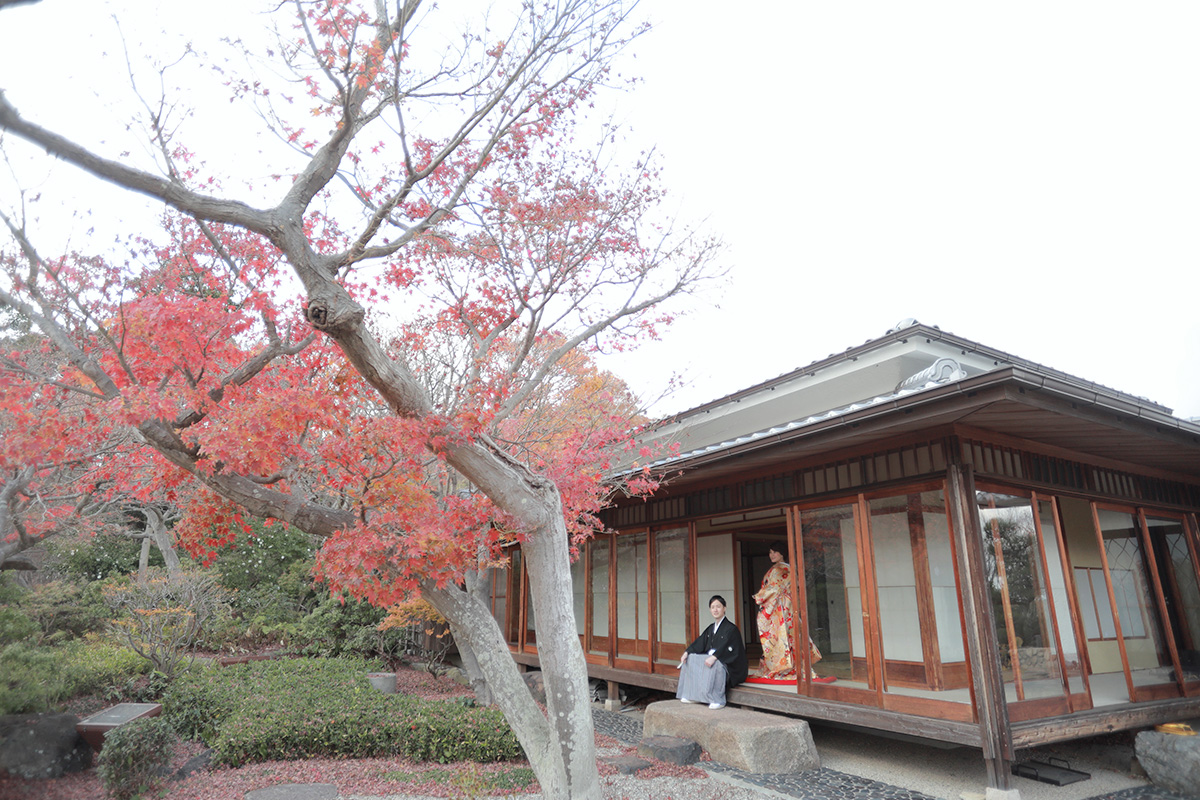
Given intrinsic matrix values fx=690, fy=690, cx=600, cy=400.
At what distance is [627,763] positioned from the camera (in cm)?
579

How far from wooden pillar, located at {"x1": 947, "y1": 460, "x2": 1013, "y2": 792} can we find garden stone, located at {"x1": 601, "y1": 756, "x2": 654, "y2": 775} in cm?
260

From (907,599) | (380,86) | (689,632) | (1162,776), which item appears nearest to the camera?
(380,86)

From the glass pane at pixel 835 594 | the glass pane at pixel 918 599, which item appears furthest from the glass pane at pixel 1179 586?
the glass pane at pixel 835 594

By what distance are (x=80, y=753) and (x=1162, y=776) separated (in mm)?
8630

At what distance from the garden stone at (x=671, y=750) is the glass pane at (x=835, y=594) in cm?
138

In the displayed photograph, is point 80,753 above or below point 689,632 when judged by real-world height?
below

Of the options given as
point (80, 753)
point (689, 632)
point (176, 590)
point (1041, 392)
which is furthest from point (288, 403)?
point (176, 590)

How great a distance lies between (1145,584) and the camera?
688 centimetres

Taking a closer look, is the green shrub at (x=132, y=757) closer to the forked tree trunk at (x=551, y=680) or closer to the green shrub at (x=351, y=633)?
the forked tree trunk at (x=551, y=680)

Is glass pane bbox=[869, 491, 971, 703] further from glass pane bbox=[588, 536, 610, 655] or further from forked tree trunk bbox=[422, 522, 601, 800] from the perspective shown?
glass pane bbox=[588, 536, 610, 655]

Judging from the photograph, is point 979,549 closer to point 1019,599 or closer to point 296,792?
point 1019,599

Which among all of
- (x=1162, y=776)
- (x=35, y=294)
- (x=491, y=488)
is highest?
(x=35, y=294)

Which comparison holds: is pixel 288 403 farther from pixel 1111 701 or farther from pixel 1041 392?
pixel 1111 701

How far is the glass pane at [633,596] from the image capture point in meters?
9.27
